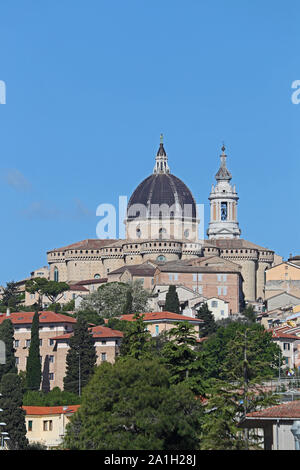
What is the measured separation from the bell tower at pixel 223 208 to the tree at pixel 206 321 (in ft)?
152

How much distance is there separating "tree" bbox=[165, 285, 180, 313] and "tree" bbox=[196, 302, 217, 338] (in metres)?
1.73

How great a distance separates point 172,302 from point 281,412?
67.6m

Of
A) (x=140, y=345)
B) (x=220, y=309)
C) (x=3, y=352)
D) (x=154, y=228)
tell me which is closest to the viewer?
(x=140, y=345)

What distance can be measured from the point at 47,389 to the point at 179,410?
139ft

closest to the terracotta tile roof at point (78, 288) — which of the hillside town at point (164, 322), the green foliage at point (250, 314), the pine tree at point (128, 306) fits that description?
the hillside town at point (164, 322)

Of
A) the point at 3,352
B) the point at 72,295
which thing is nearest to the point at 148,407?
the point at 3,352

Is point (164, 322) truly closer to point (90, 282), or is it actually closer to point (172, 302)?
point (172, 302)

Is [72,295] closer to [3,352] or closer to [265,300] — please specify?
[265,300]

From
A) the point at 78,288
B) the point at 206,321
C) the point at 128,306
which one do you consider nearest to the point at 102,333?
the point at 206,321

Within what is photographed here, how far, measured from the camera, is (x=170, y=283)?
10762cm

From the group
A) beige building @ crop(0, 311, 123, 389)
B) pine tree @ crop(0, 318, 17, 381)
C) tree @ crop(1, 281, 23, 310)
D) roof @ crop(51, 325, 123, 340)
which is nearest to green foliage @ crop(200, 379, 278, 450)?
pine tree @ crop(0, 318, 17, 381)

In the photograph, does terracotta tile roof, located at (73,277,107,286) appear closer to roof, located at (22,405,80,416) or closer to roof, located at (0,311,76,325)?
roof, located at (0,311,76,325)

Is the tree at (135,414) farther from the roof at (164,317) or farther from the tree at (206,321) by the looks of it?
the tree at (206,321)

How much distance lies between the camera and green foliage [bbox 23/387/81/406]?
68.7m
